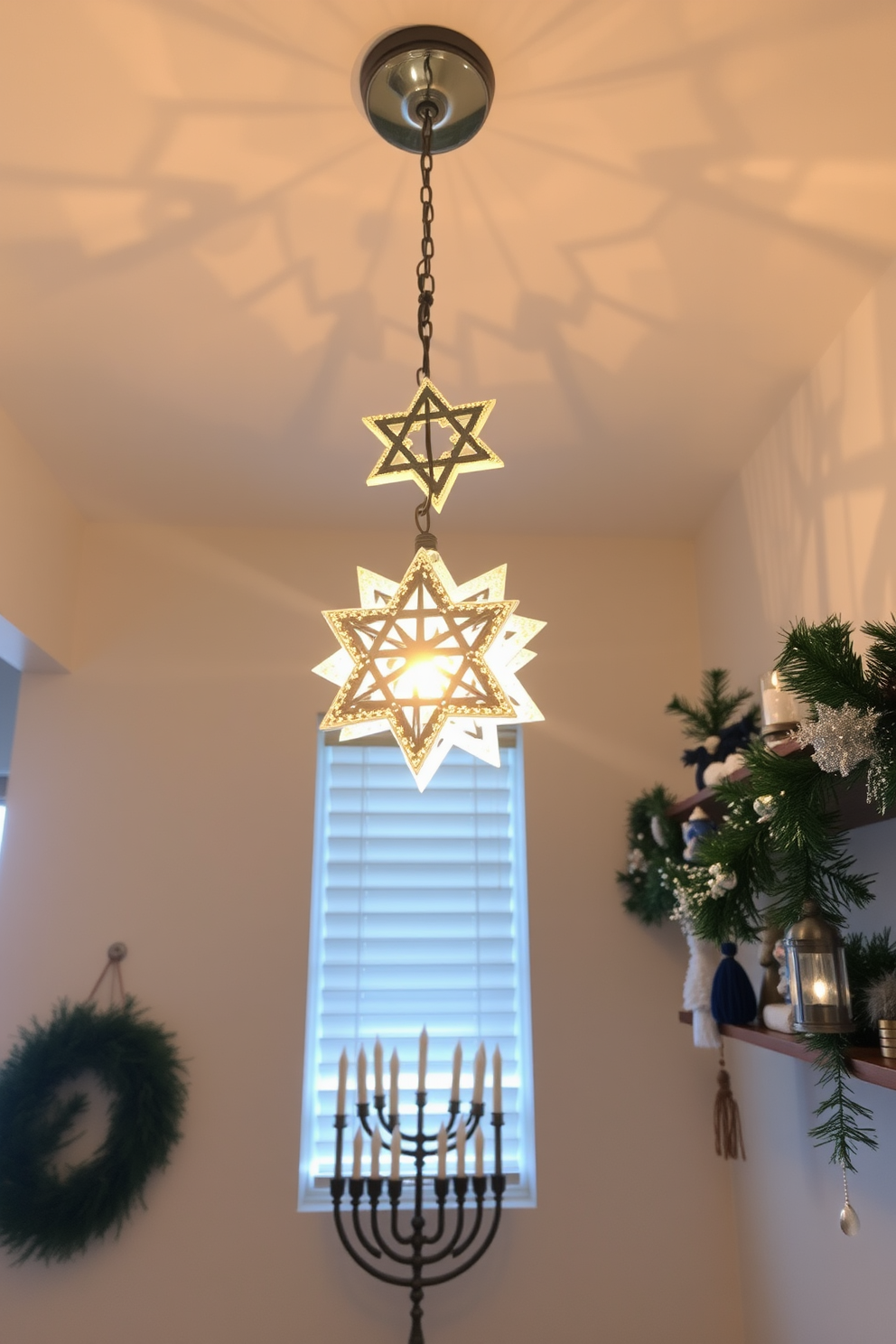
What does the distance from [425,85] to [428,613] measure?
0.63 meters

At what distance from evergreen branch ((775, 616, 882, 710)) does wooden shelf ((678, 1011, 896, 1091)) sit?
458mm

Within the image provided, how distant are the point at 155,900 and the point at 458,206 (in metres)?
1.52

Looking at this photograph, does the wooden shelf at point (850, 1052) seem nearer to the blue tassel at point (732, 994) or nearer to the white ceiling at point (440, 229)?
the blue tassel at point (732, 994)

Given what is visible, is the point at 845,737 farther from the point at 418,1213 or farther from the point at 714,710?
the point at 418,1213

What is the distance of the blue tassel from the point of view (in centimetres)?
168

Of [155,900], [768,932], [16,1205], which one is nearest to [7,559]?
[155,900]

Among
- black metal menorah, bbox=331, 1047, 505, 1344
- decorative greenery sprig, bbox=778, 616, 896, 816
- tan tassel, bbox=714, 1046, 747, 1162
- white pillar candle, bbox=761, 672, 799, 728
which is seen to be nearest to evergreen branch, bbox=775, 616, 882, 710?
decorative greenery sprig, bbox=778, 616, 896, 816

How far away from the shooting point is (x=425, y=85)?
1146 mm

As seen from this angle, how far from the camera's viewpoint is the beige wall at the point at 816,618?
146 cm

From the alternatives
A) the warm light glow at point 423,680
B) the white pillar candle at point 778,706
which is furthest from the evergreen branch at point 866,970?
the warm light glow at point 423,680

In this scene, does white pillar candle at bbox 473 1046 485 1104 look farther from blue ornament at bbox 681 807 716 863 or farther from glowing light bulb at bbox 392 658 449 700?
glowing light bulb at bbox 392 658 449 700

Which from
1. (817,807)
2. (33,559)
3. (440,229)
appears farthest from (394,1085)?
(440,229)

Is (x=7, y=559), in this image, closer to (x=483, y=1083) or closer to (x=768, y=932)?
(x=483, y=1083)

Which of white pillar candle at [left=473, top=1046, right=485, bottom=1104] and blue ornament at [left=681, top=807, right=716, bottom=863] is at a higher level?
blue ornament at [left=681, top=807, right=716, bottom=863]
